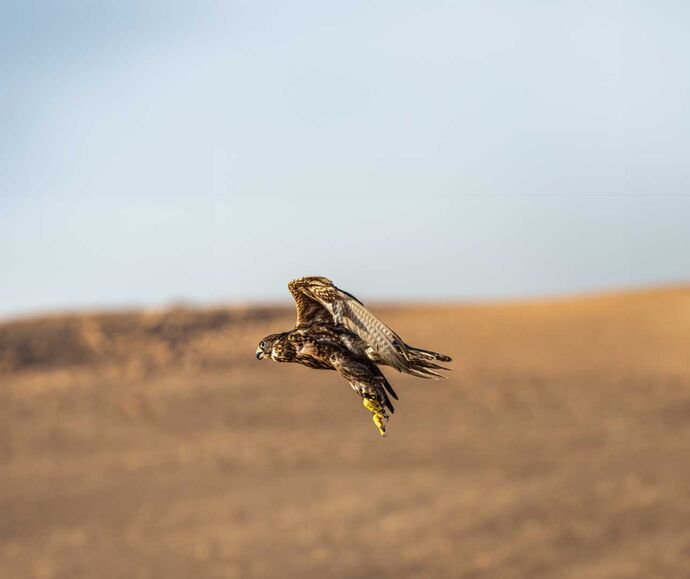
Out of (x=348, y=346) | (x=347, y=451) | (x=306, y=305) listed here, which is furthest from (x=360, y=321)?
(x=347, y=451)

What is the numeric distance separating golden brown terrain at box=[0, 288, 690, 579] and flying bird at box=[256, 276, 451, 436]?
44.8 m

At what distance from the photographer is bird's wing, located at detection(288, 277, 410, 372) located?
3.93 meters

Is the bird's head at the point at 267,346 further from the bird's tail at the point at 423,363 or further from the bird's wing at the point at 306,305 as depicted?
the bird's tail at the point at 423,363

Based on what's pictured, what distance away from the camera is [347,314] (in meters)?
4.29

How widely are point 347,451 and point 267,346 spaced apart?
55681mm

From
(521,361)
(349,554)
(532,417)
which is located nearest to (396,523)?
(349,554)

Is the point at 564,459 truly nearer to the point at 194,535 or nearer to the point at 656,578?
the point at 656,578

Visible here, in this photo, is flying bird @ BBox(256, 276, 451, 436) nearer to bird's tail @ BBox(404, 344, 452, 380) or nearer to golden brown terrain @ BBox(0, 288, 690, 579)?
bird's tail @ BBox(404, 344, 452, 380)

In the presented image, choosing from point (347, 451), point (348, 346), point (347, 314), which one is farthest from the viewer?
point (347, 451)

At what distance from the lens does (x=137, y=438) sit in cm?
6166

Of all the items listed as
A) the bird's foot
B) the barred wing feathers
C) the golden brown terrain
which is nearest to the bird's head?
the barred wing feathers

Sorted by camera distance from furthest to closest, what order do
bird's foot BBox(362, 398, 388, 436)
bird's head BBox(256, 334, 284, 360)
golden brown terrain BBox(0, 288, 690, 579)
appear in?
1. golden brown terrain BBox(0, 288, 690, 579)
2. bird's head BBox(256, 334, 284, 360)
3. bird's foot BBox(362, 398, 388, 436)

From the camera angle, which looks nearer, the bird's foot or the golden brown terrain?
the bird's foot

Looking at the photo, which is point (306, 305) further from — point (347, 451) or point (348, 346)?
point (347, 451)
